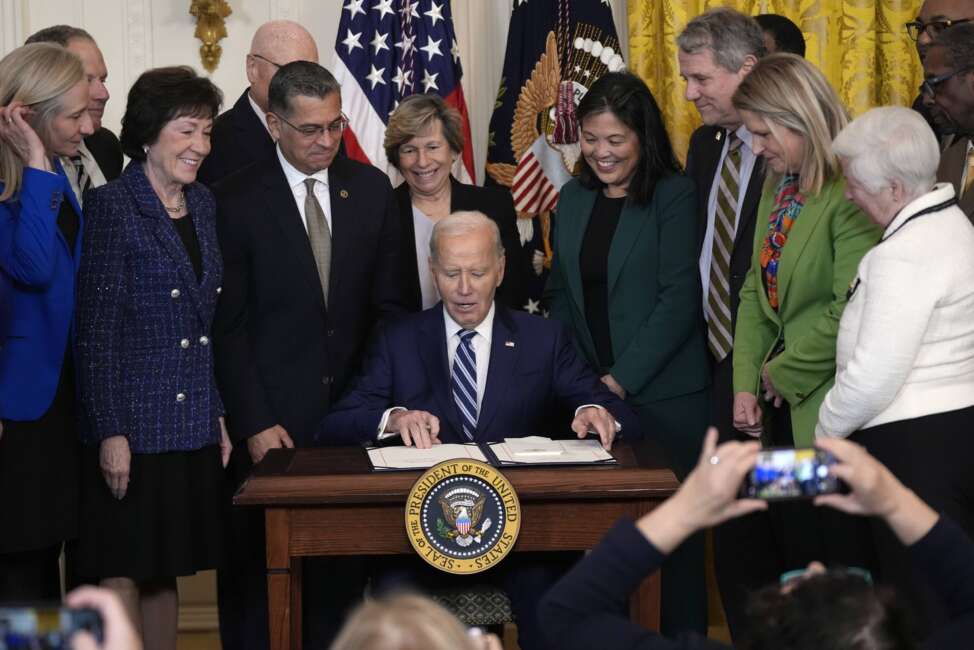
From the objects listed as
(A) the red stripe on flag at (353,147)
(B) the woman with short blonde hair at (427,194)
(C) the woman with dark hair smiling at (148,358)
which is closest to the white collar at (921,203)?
(B) the woman with short blonde hair at (427,194)

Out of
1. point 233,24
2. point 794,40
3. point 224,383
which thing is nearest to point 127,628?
point 224,383

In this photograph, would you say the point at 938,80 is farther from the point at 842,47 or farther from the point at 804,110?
the point at 842,47

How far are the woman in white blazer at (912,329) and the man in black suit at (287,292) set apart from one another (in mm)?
1585

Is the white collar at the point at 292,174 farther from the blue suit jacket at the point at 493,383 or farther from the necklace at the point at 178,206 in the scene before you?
the blue suit jacket at the point at 493,383

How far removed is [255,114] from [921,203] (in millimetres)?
2486

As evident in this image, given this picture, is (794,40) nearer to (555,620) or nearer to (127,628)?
(555,620)

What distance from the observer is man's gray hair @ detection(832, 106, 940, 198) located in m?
3.28

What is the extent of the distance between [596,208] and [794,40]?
38.9 inches

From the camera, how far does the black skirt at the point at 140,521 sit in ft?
12.2

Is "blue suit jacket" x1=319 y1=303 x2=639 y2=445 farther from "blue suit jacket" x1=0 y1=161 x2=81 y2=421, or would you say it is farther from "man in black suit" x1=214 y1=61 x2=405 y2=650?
"blue suit jacket" x1=0 y1=161 x2=81 y2=421

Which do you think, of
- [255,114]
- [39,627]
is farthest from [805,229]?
[39,627]

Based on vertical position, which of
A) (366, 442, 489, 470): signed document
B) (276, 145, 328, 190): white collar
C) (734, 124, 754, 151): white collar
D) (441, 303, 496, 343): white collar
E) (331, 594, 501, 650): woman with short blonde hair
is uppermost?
(734, 124, 754, 151): white collar

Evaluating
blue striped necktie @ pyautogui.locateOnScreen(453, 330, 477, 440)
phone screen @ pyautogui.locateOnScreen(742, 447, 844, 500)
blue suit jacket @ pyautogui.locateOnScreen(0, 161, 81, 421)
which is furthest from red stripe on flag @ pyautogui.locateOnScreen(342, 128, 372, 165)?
phone screen @ pyautogui.locateOnScreen(742, 447, 844, 500)

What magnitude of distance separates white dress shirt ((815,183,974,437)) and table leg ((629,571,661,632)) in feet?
2.12
